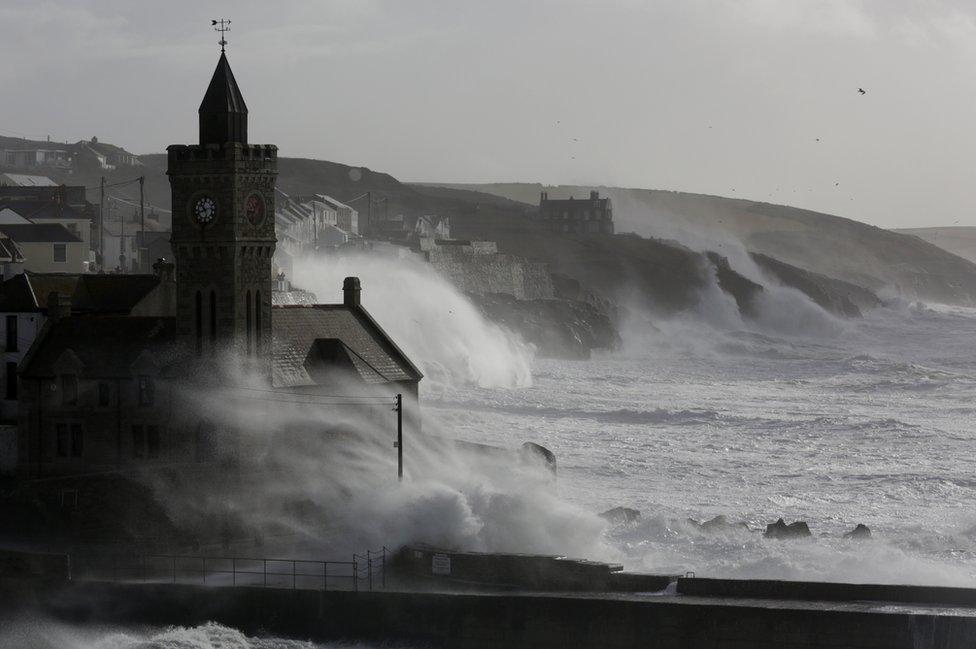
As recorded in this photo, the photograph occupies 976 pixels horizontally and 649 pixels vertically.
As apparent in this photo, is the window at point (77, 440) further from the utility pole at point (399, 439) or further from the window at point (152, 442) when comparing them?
the utility pole at point (399, 439)

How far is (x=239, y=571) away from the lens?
110ft

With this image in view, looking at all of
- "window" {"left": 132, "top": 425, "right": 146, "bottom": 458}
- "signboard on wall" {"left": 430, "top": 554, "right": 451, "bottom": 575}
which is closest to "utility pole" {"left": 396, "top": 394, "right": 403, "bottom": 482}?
"window" {"left": 132, "top": 425, "right": 146, "bottom": 458}

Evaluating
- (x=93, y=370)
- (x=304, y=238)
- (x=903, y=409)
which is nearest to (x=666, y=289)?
(x=304, y=238)

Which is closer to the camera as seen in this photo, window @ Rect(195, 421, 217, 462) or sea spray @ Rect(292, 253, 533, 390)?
window @ Rect(195, 421, 217, 462)

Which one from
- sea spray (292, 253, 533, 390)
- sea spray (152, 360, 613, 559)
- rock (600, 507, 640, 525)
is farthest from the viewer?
sea spray (292, 253, 533, 390)

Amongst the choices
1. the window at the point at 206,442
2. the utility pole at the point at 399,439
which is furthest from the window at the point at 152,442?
the utility pole at the point at 399,439

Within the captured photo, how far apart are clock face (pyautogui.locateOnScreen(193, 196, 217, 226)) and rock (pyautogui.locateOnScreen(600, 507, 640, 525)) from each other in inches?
469

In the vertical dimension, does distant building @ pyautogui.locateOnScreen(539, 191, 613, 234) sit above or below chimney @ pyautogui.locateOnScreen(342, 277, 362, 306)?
above

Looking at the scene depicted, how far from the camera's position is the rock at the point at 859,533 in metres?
39.4

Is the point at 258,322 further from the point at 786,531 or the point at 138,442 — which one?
the point at 786,531

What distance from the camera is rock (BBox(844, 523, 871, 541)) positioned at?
39406mm

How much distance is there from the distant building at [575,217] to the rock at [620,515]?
14604 cm

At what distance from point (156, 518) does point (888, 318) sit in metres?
141

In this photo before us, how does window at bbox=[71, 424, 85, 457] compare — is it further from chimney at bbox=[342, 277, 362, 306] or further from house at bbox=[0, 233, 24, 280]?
house at bbox=[0, 233, 24, 280]
